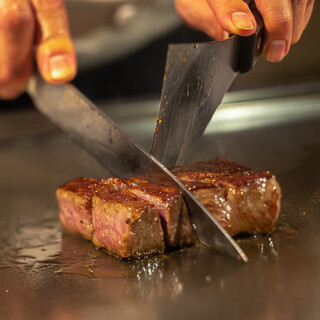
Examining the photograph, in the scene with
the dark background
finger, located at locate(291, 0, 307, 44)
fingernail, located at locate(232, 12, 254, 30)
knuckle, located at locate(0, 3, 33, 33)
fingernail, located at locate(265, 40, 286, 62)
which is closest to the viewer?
fingernail, located at locate(232, 12, 254, 30)

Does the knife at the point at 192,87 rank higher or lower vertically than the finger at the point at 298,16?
lower

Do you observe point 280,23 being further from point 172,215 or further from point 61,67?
point 61,67

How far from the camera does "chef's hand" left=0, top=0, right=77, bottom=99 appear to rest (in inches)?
113

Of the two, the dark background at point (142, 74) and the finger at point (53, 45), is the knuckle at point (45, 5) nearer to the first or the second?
the finger at point (53, 45)

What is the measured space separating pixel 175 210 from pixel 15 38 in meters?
1.32

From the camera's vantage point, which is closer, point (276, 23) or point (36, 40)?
point (276, 23)

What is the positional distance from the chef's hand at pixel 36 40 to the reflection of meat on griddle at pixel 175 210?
884 mm

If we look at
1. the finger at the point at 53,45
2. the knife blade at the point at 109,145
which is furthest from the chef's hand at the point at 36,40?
the knife blade at the point at 109,145

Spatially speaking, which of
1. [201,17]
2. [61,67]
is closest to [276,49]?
[201,17]

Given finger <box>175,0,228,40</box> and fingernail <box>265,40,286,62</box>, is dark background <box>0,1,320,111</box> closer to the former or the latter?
finger <box>175,0,228,40</box>

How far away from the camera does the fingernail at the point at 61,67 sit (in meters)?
2.87

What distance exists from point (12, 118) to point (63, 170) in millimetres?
A: 1302

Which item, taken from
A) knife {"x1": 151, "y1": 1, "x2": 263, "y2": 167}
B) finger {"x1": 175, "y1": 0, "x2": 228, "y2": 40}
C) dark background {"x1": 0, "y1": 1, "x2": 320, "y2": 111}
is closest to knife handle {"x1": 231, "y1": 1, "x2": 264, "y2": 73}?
knife {"x1": 151, "y1": 1, "x2": 263, "y2": 167}

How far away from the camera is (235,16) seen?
2.39 m
